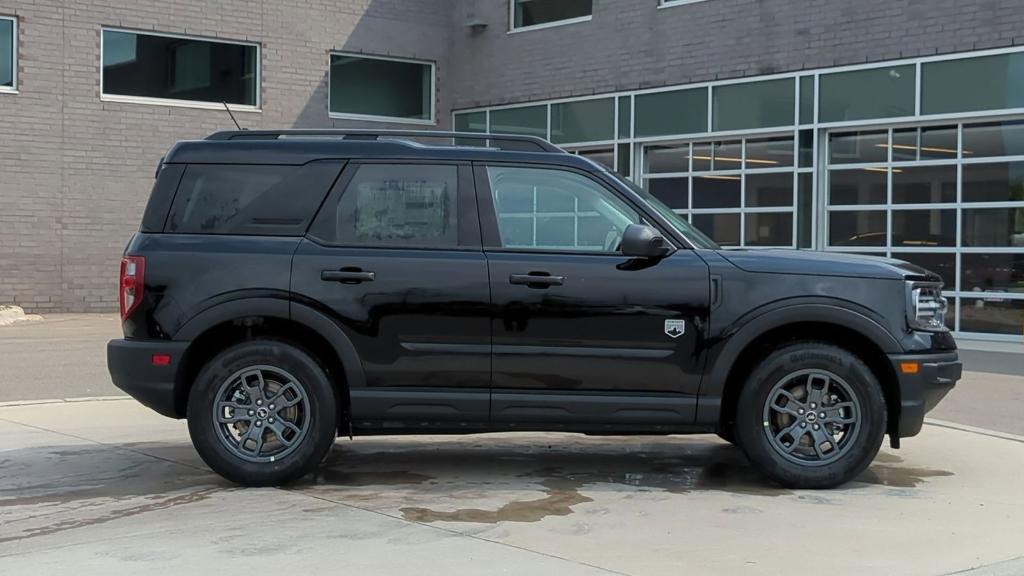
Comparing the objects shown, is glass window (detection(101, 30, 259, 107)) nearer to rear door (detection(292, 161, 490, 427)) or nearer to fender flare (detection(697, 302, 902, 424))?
rear door (detection(292, 161, 490, 427))

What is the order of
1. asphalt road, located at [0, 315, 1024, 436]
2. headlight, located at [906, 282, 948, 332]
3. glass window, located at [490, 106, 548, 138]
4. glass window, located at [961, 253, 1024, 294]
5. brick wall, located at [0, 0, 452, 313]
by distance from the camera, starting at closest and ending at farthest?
headlight, located at [906, 282, 948, 332], asphalt road, located at [0, 315, 1024, 436], glass window, located at [961, 253, 1024, 294], brick wall, located at [0, 0, 452, 313], glass window, located at [490, 106, 548, 138]

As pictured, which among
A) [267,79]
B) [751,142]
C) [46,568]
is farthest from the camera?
[267,79]

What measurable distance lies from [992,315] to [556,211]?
11.1 meters

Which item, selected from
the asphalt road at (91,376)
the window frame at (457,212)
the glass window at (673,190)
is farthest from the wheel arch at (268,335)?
the glass window at (673,190)

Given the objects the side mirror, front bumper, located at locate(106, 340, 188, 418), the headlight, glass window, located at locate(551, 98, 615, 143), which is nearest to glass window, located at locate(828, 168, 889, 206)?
glass window, located at locate(551, 98, 615, 143)

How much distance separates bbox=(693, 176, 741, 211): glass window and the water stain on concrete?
1303 centimetres

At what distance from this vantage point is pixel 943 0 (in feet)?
52.2

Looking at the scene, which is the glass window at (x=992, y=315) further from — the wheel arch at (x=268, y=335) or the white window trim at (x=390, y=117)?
the wheel arch at (x=268, y=335)

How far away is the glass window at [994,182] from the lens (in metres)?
15.5

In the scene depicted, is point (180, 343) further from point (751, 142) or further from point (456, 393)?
point (751, 142)

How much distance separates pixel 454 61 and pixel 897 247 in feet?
33.6

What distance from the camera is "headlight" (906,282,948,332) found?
6582 mm

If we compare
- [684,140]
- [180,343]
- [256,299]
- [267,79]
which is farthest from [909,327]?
[267,79]

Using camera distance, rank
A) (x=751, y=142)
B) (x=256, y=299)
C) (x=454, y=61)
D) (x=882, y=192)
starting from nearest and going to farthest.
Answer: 1. (x=256, y=299)
2. (x=882, y=192)
3. (x=751, y=142)
4. (x=454, y=61)
